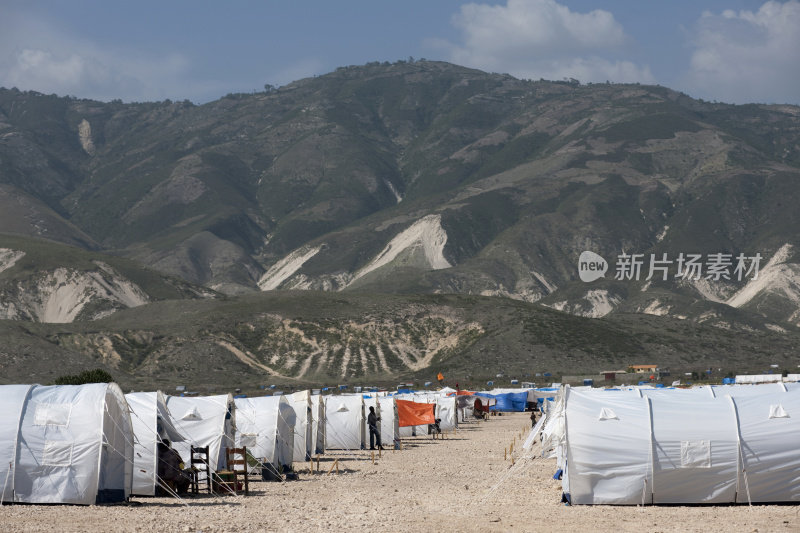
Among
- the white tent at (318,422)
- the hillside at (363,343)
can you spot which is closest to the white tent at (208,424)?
the white tent at (318,422)

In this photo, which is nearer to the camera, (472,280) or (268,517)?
(268,517)

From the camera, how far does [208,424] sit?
1176 inches

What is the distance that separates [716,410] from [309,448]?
19.0 meters

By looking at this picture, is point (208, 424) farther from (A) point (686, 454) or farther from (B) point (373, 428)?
(A) point (686, 454)

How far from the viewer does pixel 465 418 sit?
73562 mm

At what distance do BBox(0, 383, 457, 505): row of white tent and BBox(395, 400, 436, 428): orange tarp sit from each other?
51.6 feet

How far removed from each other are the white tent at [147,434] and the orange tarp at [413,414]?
22.4 metres

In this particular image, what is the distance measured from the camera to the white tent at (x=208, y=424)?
29484 millimetres

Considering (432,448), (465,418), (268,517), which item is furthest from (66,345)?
(268,517)

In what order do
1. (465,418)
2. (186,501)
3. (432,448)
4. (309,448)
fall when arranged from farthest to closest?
(465,418)
(432,448)
(309,448)
(186,501)

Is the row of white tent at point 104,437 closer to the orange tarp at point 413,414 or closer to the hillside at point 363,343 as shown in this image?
the orange tarp at point 413,414

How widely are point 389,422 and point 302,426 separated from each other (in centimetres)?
1087

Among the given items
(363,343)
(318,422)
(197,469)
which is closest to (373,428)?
(318,422)

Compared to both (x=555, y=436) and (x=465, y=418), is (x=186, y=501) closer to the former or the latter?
(x=555, y=436)
